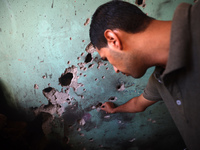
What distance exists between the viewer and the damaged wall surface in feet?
4.13

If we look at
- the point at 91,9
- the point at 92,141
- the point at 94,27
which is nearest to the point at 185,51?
the point at 94,27

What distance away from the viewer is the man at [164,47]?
1.86ft

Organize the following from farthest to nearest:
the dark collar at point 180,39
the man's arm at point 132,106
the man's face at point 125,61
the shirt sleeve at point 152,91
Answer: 1. the man's arm at point 132,106
2. the shirt sleeve at point 152,91
3. the man's face at point 125,61
4. the dark collar at point 180,39

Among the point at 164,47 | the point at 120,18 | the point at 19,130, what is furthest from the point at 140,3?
the point at 19,130

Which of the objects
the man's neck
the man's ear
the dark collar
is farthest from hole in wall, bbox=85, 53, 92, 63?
the dark collar

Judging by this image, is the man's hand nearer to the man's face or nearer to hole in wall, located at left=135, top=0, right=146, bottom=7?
the man's face

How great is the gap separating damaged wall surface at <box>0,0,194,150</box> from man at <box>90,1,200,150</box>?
0.53m

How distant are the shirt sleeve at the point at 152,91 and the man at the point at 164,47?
10 cm

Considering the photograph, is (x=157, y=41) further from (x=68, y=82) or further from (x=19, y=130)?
(x=19, y=130)

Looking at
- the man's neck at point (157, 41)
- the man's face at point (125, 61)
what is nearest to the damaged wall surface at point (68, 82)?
the man's face at point (125, 61)

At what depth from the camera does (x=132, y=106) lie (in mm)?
1336

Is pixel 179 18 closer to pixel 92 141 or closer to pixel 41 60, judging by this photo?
pixel 41 60

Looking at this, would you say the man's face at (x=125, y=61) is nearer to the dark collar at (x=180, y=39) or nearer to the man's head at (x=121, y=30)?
the man's head at (x=121, y=30)

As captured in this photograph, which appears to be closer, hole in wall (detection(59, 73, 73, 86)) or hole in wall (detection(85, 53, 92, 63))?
hole in wall (detection(85, 53, 92, 63))
